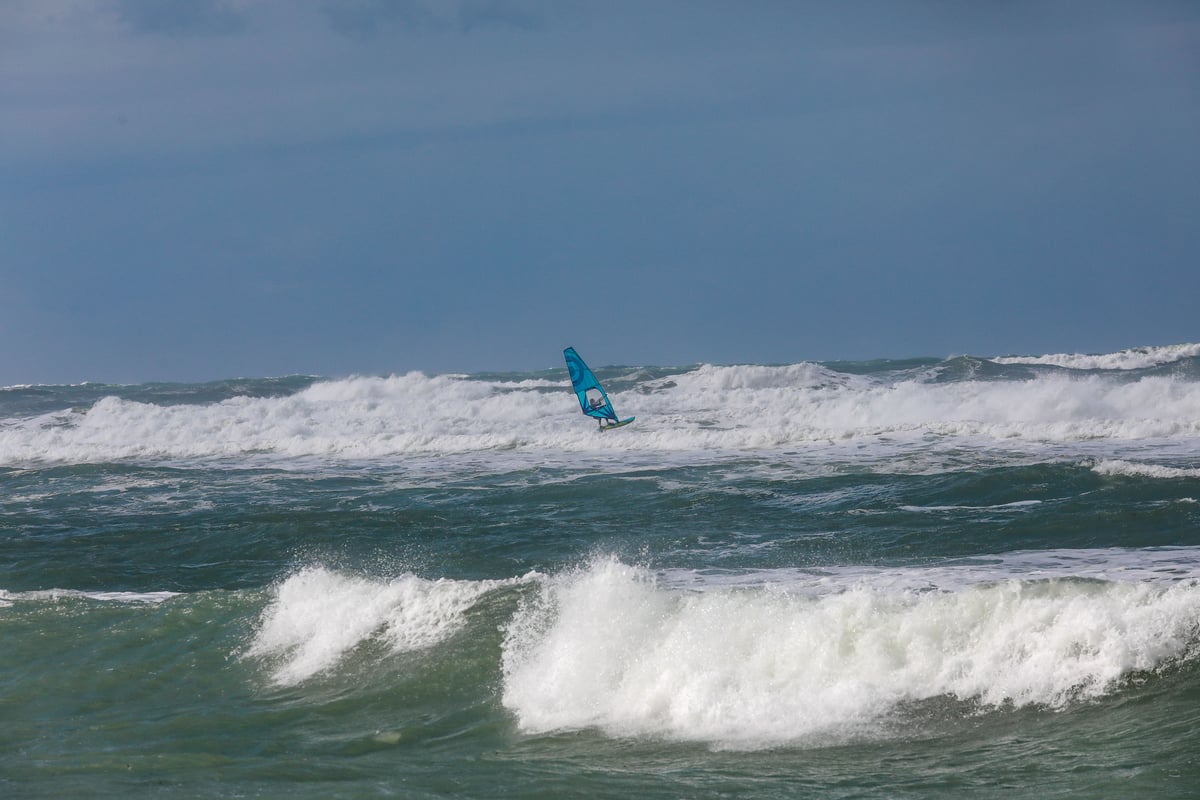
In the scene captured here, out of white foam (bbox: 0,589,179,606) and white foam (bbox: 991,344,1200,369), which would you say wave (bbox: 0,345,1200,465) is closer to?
white foam (bbox: 991,344,1200,369)

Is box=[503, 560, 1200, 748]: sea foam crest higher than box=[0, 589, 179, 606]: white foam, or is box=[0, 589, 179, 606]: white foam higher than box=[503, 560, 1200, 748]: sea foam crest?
box=[0, 589, 179, 606]: white foam

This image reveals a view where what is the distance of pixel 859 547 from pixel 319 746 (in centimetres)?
713

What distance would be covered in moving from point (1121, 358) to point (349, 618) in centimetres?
4423

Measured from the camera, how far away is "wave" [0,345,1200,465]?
24.7m

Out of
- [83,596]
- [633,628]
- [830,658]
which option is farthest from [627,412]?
[830,658]

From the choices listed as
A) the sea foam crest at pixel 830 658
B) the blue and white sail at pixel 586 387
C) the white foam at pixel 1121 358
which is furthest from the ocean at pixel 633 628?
the white foam at pixel 1121 358

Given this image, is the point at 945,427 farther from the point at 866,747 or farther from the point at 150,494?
the point at 866,747

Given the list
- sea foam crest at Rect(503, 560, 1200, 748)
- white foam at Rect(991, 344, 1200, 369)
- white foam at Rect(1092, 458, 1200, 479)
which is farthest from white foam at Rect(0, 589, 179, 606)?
white foam at Rect(991, 344, 1200, 369)

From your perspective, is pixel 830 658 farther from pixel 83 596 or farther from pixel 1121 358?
pixel 1121 358

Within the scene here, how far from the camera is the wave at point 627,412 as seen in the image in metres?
24.7

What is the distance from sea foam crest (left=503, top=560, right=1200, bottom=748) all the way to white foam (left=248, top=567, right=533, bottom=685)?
4.40 ft

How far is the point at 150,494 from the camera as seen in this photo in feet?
70.4

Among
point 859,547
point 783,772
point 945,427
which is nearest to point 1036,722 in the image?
point 783,772

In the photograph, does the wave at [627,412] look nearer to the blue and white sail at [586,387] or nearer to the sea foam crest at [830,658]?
the blue and white sail at [586,387]
